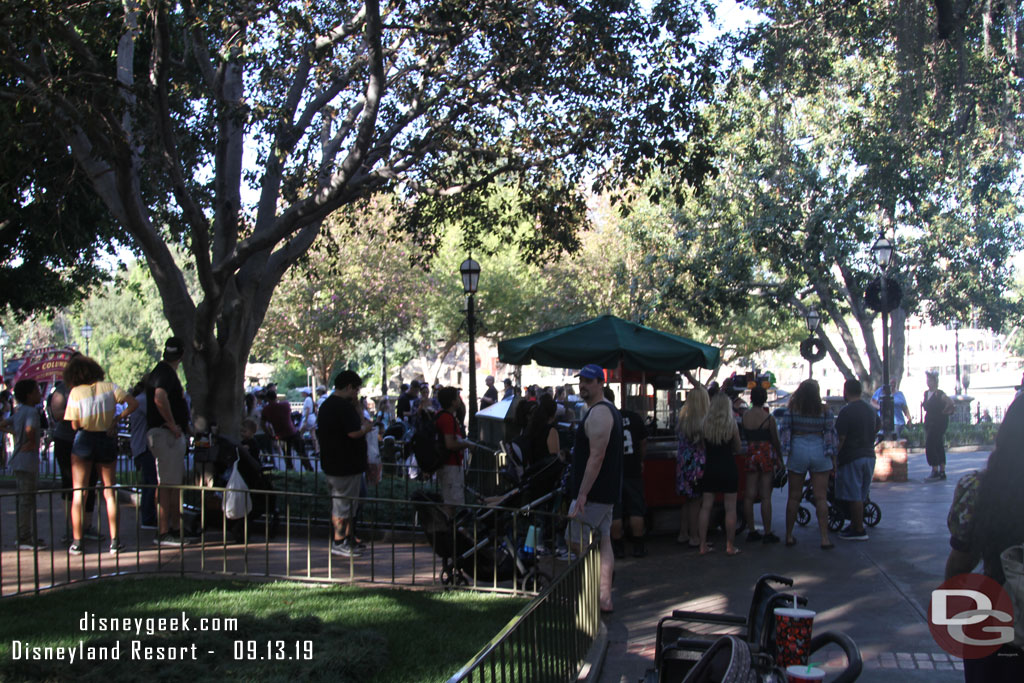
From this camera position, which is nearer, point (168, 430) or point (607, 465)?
point (607, 465)

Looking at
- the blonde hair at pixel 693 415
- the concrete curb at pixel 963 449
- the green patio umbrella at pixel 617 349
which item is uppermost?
the green patio umbrella at pixel 617 349

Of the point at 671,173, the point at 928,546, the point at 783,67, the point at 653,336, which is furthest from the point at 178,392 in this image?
the point at 783,67

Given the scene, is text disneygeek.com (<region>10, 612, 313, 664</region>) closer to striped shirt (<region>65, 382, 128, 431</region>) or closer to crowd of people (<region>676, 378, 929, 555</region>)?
striped shirt (<region>65, 382, 128, 431</region>)

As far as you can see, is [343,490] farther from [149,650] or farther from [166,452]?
[149,650]

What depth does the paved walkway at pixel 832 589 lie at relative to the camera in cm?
629

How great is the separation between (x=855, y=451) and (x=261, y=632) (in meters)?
7.24

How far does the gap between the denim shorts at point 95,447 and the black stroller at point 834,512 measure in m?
7.46

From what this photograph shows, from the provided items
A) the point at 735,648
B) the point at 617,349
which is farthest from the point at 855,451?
the point at 735,648

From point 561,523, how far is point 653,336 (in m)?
4.20

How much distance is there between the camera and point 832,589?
8406mm

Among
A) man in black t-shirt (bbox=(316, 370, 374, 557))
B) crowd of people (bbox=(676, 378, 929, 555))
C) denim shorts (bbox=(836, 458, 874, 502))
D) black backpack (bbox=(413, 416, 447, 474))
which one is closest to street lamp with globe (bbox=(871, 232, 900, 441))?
crowd of people (bbox=(676, 378, 929, 555))

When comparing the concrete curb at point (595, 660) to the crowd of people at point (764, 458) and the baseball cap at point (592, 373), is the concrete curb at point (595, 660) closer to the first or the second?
the baseball cap at point (592, 373)

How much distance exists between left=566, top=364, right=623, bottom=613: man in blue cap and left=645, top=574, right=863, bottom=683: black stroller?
5.68ft

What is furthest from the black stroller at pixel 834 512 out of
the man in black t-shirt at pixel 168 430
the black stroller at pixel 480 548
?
the man in black t-shirt at pixel 168 430
